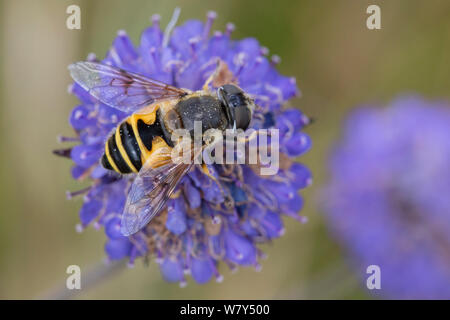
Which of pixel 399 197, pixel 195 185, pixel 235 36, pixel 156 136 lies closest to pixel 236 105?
pixel 156 136

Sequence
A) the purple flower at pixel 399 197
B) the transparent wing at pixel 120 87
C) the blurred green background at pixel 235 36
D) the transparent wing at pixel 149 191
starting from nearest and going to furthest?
the transparent wing at pixel 149 191, the transparent wing at pixel 120 87, the purple flower at pixel 399 197, the blurred green background at pixel 235 36

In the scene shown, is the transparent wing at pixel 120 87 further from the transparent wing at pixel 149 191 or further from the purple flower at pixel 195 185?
the transparent wing at pixel 149 191

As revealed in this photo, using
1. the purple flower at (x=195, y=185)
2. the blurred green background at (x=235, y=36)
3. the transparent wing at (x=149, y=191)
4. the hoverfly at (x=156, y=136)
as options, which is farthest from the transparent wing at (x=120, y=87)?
the blurred green background at (x=235, y=36)

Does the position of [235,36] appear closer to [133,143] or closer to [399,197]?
[399,197]

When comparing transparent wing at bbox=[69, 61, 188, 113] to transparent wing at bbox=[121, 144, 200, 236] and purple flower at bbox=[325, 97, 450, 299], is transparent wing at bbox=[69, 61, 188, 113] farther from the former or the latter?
purple flower at bbox=[325, 97, 450, 299]

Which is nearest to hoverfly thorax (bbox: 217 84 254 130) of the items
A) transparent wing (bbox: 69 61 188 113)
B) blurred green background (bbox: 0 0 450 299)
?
transparent wing (bbox: 69 61 188 113)

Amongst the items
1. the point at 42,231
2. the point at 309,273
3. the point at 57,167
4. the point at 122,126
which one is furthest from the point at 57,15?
the point at 309,273
